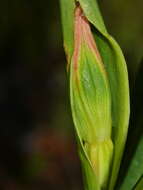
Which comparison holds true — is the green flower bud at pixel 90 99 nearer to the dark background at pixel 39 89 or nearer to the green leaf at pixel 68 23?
the green leaf at pixel 68 23

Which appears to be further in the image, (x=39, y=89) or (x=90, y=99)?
(x=39, y=89)

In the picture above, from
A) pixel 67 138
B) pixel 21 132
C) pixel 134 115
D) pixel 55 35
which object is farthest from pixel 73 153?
pixel 134 115

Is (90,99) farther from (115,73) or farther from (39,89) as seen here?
(39,89)

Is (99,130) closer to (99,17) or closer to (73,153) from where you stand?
(99,17)

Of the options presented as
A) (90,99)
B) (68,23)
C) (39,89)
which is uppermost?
(68,23)

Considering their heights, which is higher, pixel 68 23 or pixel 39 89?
pixel 68 23

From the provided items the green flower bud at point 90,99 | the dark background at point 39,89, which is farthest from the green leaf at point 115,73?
the dark background at point 39,89

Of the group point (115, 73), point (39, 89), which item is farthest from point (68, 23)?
point (39, 89)

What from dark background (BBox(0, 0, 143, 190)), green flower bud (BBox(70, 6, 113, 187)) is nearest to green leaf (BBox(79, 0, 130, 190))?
green flower bud (BBox(70, 6, 113, 187))
